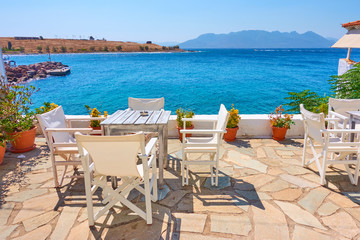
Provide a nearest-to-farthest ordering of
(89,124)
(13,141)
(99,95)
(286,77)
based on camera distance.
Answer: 1. (13,141)
2. (89,124)
3. (99,95)
4. (286,77)

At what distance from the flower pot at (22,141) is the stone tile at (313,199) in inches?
181

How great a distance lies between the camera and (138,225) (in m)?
2.52

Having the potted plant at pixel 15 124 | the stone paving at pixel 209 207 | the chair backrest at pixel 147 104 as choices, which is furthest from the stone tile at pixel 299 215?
the potted plant at pixel 15 124

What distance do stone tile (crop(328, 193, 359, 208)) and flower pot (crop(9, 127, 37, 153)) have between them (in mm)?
4937

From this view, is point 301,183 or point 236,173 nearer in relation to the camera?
point 301,183

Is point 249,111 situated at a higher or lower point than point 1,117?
lower

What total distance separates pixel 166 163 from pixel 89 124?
7.18 ft

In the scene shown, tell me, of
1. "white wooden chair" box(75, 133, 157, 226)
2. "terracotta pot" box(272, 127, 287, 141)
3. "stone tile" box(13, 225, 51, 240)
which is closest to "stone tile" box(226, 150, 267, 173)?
"terracotta pot" box(272, 127, 287, 141)

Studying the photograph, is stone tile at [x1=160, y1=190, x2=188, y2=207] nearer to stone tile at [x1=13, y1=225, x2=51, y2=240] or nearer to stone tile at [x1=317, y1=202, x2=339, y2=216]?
stone tile at [x1=13, y1=225, x2=51, y2=240]

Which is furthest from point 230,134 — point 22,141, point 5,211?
point 22,141

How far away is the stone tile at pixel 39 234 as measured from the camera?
234 centimetres

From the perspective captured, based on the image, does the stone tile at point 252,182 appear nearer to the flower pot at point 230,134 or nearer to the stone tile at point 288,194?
the stone tile at point 288,194

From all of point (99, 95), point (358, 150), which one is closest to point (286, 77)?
point (99, 95)

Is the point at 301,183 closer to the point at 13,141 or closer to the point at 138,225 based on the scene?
the point at 138,225
